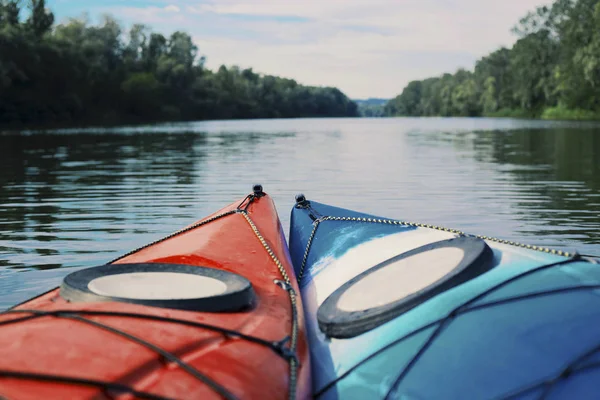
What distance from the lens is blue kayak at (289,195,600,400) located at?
2740 millimetres

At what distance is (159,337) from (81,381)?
46 cm

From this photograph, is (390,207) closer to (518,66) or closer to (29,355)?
(29,355)

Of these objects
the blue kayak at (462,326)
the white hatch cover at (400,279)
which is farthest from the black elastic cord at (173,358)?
the white hatch cover at (400,279)

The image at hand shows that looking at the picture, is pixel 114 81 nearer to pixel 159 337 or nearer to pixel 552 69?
pixel 552 69

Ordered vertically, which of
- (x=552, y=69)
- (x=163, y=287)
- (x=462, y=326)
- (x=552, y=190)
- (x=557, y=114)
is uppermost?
(x=552, y=69)

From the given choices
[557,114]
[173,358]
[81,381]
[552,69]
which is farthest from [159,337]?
[552,69]

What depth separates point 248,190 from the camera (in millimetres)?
12281

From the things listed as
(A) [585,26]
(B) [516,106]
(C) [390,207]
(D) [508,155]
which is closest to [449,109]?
(B) [516,106]

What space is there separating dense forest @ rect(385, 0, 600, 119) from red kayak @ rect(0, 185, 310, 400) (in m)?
55.5

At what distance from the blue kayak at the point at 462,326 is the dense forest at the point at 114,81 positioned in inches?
2007

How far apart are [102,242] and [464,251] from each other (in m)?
4.90

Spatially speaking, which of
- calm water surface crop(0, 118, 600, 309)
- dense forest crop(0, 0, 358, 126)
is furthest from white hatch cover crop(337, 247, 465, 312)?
dense forest crop(0, 0, 358, 126)

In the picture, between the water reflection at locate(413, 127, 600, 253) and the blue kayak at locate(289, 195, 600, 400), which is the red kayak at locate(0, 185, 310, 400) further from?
the water reflection at locate(413, 127, 600, 253)

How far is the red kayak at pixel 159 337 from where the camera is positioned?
2303mm
